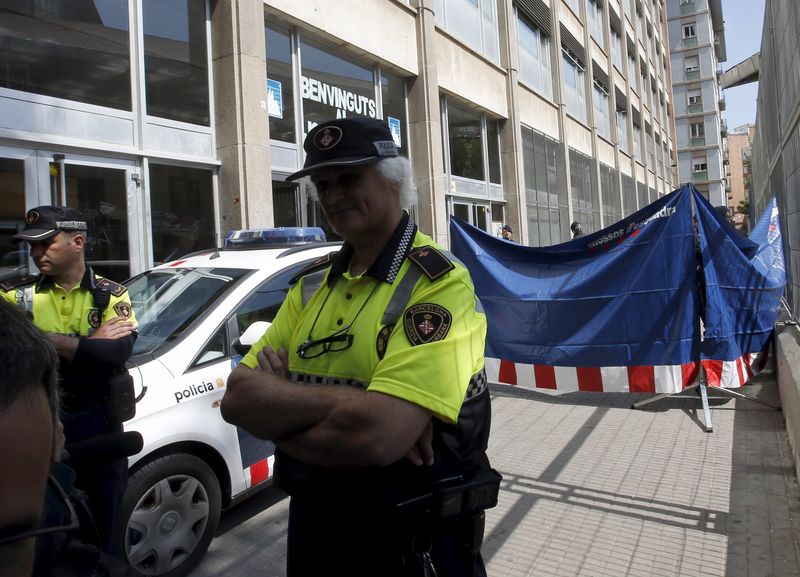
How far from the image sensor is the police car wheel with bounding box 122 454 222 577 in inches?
120

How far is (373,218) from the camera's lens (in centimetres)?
190

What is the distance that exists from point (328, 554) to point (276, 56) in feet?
30.7

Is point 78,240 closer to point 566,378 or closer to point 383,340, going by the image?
point 383,340

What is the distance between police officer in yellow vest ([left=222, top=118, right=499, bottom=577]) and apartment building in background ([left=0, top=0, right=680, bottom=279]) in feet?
19.1

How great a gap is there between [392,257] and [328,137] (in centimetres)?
43

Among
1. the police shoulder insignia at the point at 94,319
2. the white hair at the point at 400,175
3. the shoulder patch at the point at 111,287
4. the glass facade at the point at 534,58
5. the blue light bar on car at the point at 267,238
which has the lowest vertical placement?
the police shoulder insignia at the point at 94,319

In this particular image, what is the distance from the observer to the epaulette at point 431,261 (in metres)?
1.73

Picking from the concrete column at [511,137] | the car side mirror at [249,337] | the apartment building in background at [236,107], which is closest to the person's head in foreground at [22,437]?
the car side mirror at [249,337]

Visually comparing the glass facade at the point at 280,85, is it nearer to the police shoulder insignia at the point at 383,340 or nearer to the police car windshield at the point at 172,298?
the police car windshield at the point at 172,298

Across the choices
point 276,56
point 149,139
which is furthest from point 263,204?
point 276,56

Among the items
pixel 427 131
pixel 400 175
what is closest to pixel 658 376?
pixel 400 175

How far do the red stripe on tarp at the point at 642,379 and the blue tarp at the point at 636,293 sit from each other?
0.07m

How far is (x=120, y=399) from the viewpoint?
2918mm

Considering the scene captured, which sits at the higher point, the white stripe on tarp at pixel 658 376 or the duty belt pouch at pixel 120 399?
the duty belt pouch at pixel 120 399
